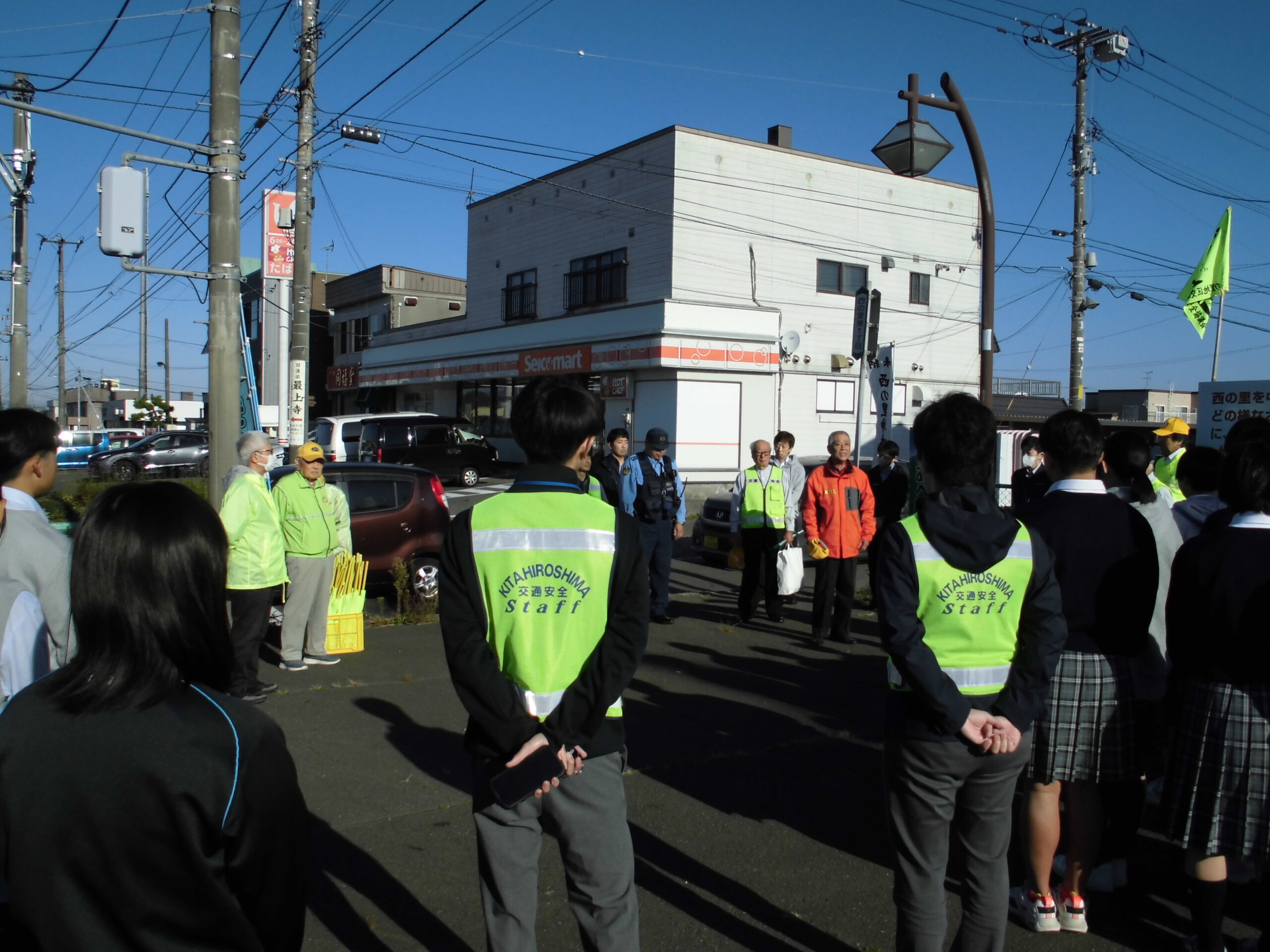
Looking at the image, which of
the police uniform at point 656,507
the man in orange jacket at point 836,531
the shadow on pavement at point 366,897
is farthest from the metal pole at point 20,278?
the shadow on pavement at point 366,897

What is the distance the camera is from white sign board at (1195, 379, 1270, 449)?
448 inches

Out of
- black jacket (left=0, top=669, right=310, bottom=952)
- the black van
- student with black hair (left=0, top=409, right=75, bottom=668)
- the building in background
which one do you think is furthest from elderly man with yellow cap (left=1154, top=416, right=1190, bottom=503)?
the building in background

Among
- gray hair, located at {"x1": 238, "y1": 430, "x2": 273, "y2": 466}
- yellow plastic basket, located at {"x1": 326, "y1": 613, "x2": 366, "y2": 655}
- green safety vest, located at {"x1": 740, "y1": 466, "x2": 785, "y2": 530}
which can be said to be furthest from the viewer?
green safety vest, located at {"x1": 740, "y1": 466, "x2": 785, "y2": 530}

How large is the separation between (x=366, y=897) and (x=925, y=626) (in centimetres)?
257

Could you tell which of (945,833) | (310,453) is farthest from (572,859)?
(310,453)

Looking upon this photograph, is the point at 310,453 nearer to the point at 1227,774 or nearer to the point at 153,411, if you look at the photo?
the point at 1227,774

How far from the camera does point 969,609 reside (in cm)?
291

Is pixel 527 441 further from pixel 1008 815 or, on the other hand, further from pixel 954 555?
pixel 1008 815

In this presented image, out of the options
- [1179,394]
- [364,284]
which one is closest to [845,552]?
[364,284]

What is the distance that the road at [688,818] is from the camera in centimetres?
365

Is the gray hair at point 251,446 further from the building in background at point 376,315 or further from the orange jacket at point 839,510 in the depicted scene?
the building in background at point 376,315

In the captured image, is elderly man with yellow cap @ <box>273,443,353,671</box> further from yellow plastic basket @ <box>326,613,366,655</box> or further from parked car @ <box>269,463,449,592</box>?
parked car @ <box>269,463,449,592</box>

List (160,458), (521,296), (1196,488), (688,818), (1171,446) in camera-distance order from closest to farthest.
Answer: (688,818), (1196,488), (1171,446), (160,458), (521,296)

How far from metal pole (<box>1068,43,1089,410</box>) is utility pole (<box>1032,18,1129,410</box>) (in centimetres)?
1
